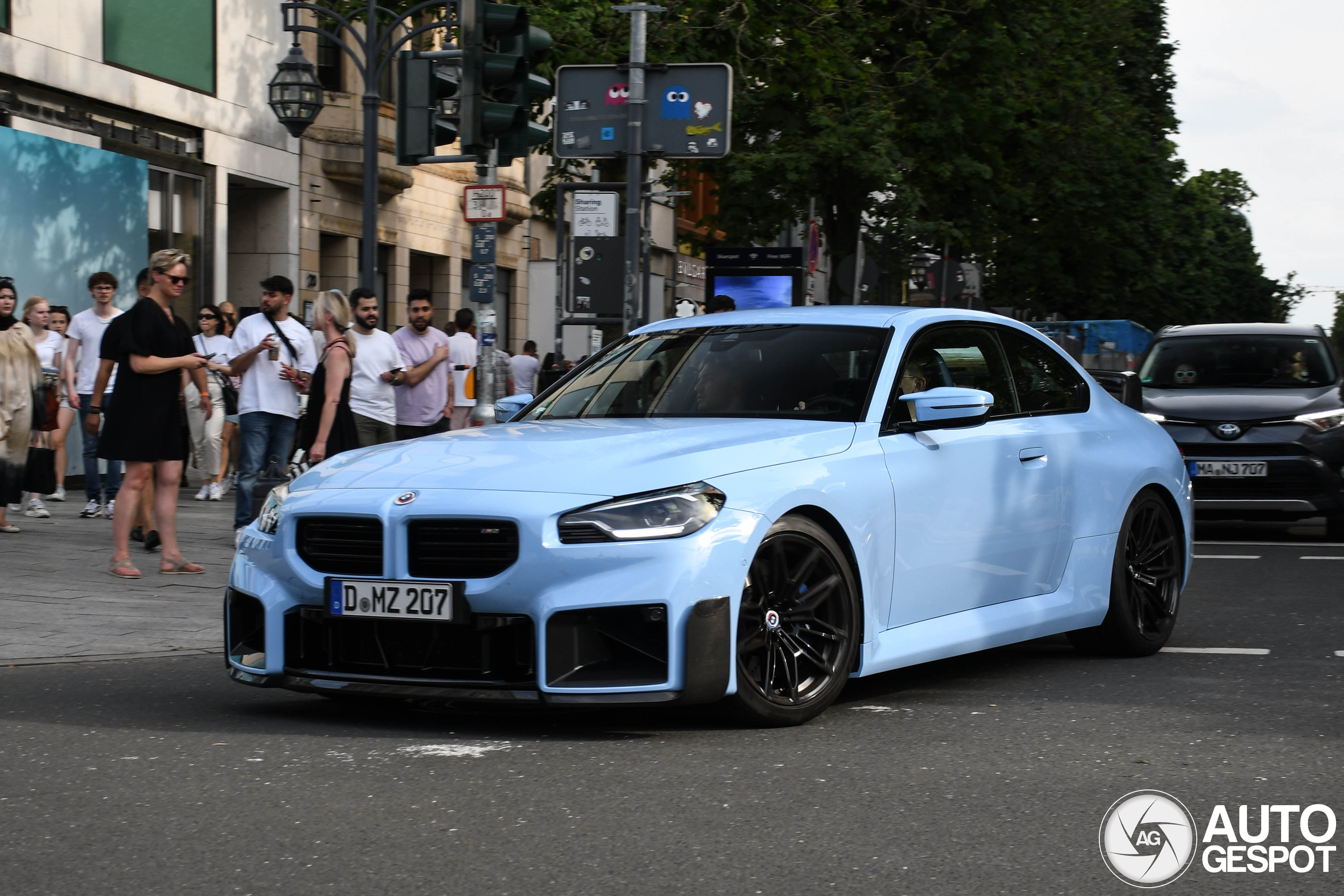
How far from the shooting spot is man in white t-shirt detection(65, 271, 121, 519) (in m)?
14.8

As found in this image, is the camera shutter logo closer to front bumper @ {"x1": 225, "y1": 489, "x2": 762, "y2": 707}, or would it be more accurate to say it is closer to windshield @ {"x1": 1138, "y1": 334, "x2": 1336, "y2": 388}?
front bumper @ {"x1": 225, "y1": 489, "x2": 762, "y2": 707}

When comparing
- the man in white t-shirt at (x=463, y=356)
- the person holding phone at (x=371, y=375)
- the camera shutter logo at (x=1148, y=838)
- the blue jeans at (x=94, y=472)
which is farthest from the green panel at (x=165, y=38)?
the camera shutter logo at (x=1148, y=838)

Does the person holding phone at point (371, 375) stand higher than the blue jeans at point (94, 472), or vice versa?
the person holding phone at point (371, 375)

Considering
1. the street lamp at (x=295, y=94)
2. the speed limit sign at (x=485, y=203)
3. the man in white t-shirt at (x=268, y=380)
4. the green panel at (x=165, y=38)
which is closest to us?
the speed limit sign at (x=485, y=203)

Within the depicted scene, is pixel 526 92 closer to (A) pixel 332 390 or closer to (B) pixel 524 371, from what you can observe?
(A) pixel 332 390

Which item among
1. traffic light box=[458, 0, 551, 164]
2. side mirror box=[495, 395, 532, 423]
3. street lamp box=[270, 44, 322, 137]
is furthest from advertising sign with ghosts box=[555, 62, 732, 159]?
street lamp box=[270, 44, 322, 137]

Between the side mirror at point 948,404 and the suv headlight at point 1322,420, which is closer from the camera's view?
the side mirror at point 948,404

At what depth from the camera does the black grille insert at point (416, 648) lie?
565cm

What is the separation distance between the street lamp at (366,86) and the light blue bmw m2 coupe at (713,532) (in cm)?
822

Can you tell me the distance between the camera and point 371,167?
16.9 metres

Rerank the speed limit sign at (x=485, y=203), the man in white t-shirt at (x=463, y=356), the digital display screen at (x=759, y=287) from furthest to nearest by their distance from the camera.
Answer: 1. the digital display screen at (x=759, y=287)
2. the man in white t-shirt at (x=463, y=356)
3. the speed limit sign at (x=485, y=203)

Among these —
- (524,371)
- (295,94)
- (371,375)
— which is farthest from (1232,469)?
(524,371)

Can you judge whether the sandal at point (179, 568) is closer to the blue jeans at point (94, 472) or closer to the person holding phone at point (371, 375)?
the person holding phone at point (371, 375)

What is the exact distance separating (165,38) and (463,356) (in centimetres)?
669
